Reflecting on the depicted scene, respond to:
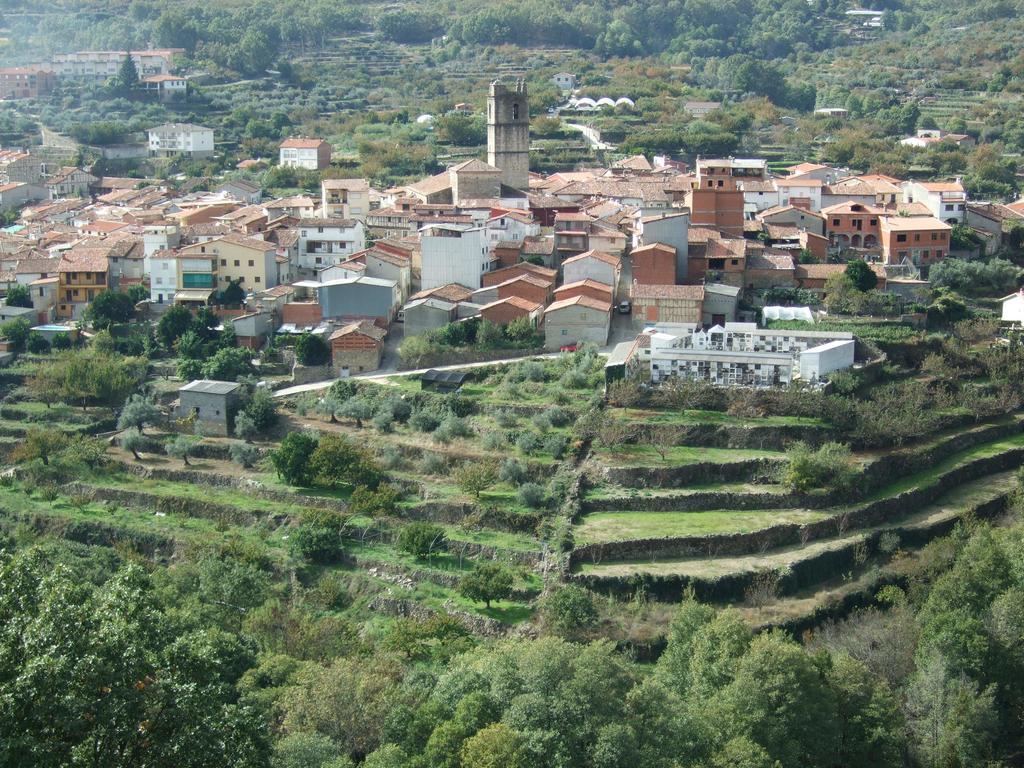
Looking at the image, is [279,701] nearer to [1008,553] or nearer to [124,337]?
[1008,553]

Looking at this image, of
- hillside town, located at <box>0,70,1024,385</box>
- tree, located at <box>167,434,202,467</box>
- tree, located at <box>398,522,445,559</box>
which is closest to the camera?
tree, located at <box>398,522,445,559</box>

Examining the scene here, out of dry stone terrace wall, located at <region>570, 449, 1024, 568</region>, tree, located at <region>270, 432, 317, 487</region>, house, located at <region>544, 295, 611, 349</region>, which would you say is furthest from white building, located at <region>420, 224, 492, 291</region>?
dry stone terrace wall, located at <region>570, 449, 1024, 568</region>

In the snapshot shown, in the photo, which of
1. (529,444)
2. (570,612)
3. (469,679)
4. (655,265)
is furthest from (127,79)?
(469,679)

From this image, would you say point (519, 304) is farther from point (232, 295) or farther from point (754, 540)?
point (754, 540)

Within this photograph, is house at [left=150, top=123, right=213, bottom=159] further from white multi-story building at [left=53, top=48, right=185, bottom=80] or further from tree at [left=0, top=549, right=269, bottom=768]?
tree at [left=0, top=549, right=269, bottom=768]

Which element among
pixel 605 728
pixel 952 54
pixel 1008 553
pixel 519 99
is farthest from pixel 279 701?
pixel 952 54
